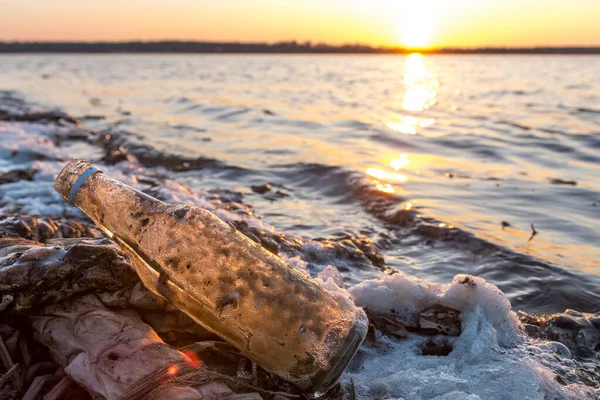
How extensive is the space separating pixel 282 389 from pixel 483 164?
6410 mm

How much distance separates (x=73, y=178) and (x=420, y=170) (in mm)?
5783

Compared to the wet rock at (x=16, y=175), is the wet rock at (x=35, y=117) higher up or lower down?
lower down

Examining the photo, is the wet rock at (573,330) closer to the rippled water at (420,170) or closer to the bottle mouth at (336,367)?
the rippled water at (420,170)

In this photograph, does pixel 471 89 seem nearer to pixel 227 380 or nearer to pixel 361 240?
pixel 361 240

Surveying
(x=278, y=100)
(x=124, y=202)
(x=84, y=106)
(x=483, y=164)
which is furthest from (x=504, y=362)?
(x=84, y=106)

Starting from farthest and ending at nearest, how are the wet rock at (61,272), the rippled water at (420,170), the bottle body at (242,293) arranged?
the rippled water at (420,170) → the wet rock at (61,272) → the bottle body at (242,293)

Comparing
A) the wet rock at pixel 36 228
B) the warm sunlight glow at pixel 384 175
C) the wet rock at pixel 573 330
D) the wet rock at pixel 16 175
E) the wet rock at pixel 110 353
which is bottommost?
the warm sunlight glow at pixel 384 175

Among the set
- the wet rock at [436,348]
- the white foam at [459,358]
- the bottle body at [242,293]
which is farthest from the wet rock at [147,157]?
the bottle body at [242,293]

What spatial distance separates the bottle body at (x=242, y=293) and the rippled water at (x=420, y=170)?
1826 mm

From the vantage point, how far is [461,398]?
208cm

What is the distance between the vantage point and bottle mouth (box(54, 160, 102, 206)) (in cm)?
225

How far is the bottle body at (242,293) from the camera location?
6.31ft

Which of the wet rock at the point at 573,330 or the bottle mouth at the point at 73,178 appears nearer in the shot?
the bottle mouth at the point at 73,178

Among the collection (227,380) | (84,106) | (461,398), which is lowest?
(84,106)
